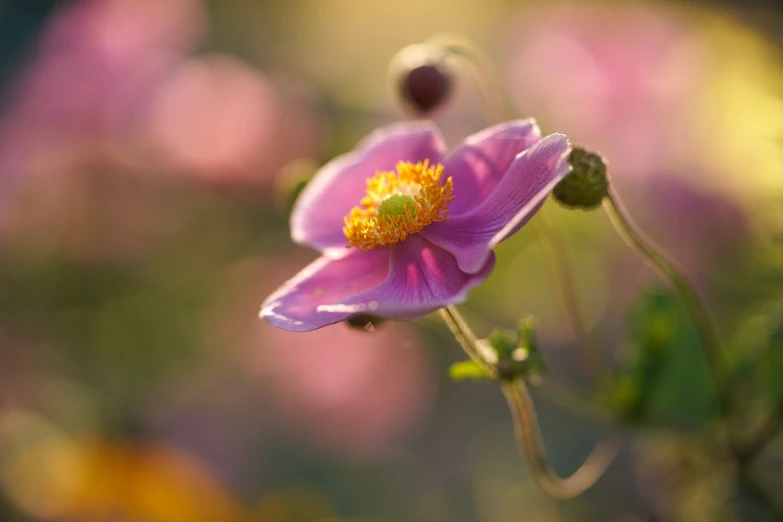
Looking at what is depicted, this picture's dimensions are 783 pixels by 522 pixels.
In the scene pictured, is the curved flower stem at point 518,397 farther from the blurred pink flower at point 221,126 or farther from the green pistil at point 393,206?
the blurred pink flower at point 221,126

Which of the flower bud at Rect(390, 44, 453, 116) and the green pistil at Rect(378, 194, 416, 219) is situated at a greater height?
the flower bud at Rect(390, 44, 453, 116)

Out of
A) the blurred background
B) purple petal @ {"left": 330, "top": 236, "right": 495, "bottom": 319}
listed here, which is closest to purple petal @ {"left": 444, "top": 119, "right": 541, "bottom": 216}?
purple petal @ {"left": 330, "top": 236, "right": 495, "bottom": 319}

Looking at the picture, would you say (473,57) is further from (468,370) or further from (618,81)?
(618,81)

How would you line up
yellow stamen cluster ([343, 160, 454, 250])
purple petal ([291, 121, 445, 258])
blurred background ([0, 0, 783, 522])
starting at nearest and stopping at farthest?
Result: yellow stamen cluster ([343, 160, 454, 250])
purple petal ([291, 121, 445, 258])
blurred background ([0, 0, 783, 522])

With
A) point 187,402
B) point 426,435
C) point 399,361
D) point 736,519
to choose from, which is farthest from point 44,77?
point 736,519

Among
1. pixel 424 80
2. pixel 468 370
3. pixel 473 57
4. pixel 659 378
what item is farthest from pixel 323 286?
pixel 659 378

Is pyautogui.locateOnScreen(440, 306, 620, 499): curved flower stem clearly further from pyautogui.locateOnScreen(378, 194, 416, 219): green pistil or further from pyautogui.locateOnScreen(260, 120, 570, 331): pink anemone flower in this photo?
pyautogui.locateOnScreen(378, 194, 416, 219): green pistil

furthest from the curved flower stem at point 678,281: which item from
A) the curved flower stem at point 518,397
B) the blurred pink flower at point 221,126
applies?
the blurred pink flower at point 221,126
